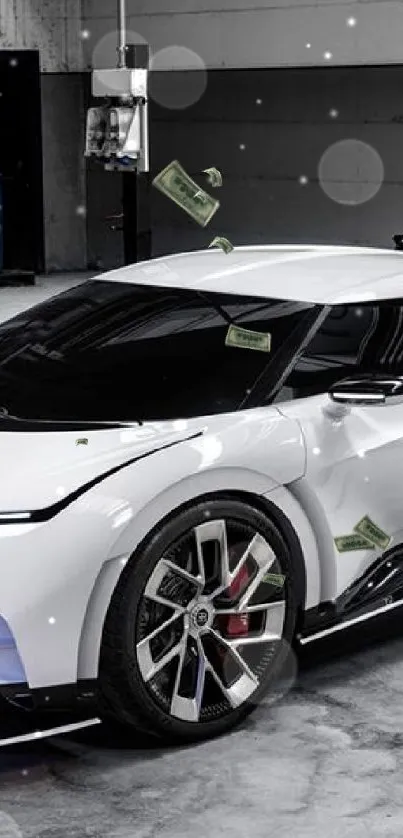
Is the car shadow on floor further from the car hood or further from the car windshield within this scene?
the car windshield

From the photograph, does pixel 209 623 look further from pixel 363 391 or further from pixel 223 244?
pixel 223 244

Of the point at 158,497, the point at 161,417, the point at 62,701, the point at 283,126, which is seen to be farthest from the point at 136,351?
the point at 283,126

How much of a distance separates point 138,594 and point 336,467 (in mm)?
930

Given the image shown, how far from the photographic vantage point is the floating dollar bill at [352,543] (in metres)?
4.77

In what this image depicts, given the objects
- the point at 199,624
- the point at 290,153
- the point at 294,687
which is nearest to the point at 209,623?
the point at 199,624

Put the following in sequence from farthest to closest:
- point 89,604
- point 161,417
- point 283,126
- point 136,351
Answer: point 283,126 < point 136,351 < point 161,417 < point 89,604

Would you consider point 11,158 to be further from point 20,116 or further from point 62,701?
point 62,701

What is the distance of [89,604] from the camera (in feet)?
13.4

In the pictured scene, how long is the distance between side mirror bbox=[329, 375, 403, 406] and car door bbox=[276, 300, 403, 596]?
0.09m

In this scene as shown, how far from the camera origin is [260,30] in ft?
55.4

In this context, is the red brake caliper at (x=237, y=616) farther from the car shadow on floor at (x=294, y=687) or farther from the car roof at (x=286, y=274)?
the car roof at (x=286, y=274)

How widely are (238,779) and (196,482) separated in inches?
34.7

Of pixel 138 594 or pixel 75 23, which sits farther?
pixel 75 23

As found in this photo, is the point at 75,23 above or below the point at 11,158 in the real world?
above
